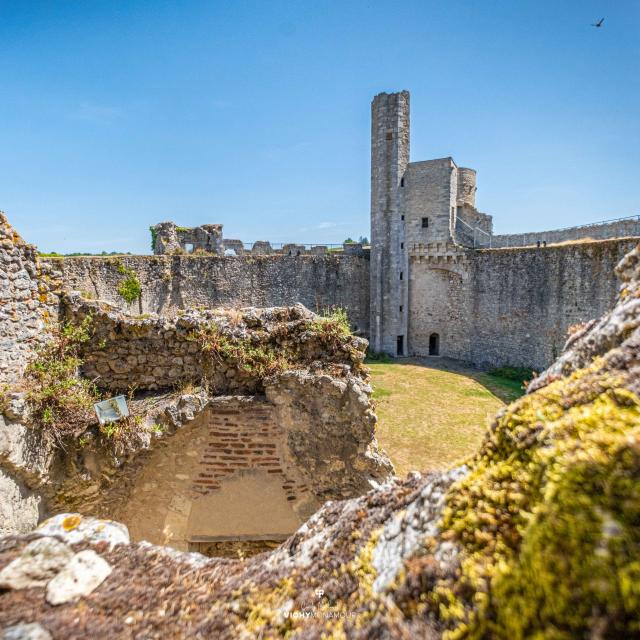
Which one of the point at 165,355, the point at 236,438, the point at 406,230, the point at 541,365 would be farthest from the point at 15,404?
the point at 406,230

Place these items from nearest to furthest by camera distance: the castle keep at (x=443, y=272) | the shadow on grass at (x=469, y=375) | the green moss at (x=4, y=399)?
the green moss at (x=4, y=399) → the shadow on grass at (x=469, y=375) → the castle keep at (x=443, y=272)

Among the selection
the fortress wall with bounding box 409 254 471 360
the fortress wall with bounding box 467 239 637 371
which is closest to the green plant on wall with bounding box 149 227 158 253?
the fortress wall with bounding box 409 254 471 360

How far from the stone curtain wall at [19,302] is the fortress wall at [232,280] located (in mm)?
A: 10936

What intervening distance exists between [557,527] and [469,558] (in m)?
0.37

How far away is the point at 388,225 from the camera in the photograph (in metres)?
22.9

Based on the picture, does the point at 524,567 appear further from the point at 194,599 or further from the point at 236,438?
the point at 236,438

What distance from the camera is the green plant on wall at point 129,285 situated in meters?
17.5

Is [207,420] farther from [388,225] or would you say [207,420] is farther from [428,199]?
[428,199]

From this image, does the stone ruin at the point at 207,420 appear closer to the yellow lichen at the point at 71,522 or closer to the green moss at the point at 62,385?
the green moss at the point at 62,385

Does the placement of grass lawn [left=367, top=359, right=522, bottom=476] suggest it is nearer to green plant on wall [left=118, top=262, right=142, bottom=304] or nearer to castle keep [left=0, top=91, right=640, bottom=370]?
castle keep [left=0, top=91, right=640, bottom=370]

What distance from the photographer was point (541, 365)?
18.7 meters

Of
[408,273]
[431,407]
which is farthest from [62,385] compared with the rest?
[408,273]

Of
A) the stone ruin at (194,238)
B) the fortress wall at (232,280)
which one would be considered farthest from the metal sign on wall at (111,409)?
the stone ruin at (194,238)

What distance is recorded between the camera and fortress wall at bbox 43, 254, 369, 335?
17.1 metres
